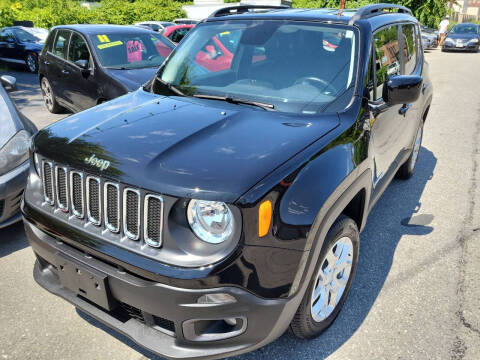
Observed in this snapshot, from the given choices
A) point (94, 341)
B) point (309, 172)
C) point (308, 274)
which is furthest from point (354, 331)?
point (94, 341)

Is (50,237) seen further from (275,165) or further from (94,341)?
(275,165)

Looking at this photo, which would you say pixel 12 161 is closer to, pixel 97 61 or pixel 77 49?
pixel 97 61

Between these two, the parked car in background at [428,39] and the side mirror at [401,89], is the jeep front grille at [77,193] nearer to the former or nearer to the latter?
the side mirror at [401,89]

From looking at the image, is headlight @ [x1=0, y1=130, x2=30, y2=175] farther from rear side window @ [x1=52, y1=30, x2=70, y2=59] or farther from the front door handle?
rear side window @ [x1=52, y1=30, x2=70, y2=59]

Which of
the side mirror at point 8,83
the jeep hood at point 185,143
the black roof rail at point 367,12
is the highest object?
the black roof rail at point 367,12

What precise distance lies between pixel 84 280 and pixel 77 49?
561cm

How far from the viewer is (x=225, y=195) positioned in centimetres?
177

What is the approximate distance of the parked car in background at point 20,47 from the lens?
1255cm

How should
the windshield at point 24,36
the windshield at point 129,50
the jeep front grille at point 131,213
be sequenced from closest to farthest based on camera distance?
the jeep front grille at point 131,213 < the windshield at point 129,50 < the windshield at point 24,36

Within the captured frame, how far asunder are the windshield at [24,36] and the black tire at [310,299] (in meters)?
13.6

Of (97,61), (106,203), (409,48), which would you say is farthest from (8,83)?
(409,48)

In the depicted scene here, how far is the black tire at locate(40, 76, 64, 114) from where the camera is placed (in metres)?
7.61

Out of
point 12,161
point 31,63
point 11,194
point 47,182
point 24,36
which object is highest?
point 47,182

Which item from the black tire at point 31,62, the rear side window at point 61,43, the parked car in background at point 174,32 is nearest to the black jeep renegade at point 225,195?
the rear side window at point 61,43
